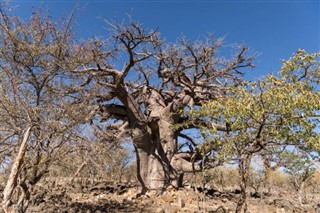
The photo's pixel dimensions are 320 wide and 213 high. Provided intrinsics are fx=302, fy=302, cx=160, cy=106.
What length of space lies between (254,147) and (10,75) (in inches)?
182

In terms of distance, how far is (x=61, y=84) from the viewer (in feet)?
20.0

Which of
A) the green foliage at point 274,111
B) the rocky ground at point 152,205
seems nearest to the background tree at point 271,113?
the green foliage at point 274,111

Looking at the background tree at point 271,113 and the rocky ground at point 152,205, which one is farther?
the rocky ground at point 152,205

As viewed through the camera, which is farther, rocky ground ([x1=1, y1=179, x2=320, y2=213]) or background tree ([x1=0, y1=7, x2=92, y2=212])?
rocky ground ([x1=1, y1=179, x2=320, y2=213])

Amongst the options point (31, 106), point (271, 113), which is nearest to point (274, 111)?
point (271, 113)

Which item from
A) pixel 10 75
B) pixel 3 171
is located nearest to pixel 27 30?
pixel 10 75

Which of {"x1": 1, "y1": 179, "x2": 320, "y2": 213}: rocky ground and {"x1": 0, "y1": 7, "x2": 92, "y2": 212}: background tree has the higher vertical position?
{"x1": 0, "y1": 7, "x2": 92, "y2": 212}: background tree

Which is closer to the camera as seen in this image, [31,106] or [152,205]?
[31,106]

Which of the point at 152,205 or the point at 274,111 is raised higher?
the point at 274,111

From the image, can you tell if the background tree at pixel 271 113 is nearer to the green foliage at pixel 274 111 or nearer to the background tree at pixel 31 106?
the green foliage at pixel 274 111

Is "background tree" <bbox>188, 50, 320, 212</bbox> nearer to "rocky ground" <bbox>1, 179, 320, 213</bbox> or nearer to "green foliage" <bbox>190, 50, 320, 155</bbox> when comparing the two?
"green foliage" <bbox>190, 50, 320, 155</bbox>

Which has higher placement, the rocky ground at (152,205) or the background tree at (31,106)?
the background tree at (31,106)

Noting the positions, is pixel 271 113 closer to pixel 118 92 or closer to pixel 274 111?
pixel 274 111

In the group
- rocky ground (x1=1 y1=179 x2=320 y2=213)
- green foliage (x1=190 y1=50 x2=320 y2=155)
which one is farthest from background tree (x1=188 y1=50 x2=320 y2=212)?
rocky ground (x1=1 y1=179 x2=320 y2=213)
